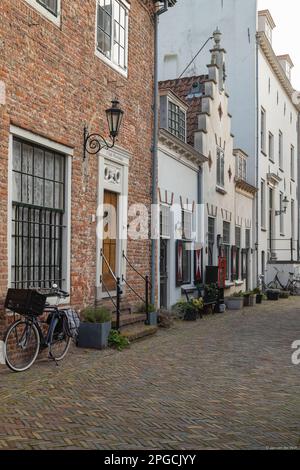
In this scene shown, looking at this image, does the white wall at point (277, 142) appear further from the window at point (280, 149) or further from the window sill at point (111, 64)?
the window sill at point (111, 64)

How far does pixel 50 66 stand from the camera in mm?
9109

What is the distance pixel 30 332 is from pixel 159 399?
2.40 meters

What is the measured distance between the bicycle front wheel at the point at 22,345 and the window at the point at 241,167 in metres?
16.0

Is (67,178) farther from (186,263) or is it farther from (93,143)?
(186,263)

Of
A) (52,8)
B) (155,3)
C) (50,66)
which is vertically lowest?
(50,66)

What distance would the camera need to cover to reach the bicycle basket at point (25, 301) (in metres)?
7.47

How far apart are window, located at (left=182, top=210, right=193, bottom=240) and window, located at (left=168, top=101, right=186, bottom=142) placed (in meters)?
2.28

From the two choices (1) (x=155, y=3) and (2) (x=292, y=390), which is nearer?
(2) (x=292, y=390)

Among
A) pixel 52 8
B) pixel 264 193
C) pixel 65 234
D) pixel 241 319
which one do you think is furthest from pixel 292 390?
pixel 264 193

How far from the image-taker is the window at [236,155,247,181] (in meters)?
23.0

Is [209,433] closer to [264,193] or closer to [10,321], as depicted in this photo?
[10,321]

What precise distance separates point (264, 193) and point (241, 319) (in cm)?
1313

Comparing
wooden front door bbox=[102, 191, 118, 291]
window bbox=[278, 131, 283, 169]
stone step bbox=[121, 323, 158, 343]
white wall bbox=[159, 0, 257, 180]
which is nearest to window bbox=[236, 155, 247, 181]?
white wall bbox=[159, 0, 257, 180]

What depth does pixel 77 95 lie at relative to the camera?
32.6 feet
